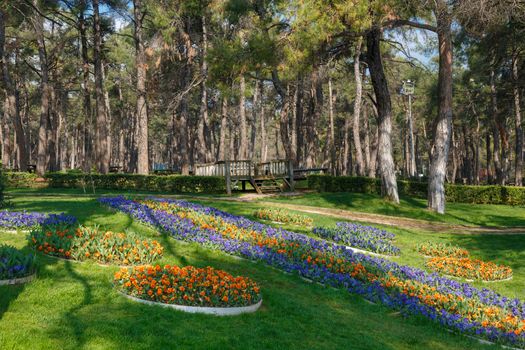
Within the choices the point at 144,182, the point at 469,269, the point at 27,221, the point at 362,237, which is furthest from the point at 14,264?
the point at 144,182

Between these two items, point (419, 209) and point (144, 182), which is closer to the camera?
point (419, 209)

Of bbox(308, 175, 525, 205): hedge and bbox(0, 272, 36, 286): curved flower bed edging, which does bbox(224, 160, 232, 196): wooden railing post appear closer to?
bbox(308, 175, 525, 205): hedge

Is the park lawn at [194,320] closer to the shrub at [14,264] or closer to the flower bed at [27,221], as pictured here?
the shrub at [14,264]

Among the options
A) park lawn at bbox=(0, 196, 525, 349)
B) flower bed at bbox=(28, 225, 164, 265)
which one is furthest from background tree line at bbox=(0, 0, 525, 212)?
park lawn at bbox=(0, 196, 525, 349)

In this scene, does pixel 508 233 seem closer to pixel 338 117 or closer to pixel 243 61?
pixel 243 61

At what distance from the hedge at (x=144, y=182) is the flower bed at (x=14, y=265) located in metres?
17.3

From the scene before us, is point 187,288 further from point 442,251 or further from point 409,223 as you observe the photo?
point 409,223

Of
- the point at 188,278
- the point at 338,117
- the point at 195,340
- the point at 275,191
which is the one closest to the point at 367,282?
the point at 188,278

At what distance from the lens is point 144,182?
24.7 m

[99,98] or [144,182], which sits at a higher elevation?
[99,98]

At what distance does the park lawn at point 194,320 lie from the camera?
4773 mm

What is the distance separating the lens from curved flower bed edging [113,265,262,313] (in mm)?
6004

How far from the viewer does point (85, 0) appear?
29.0 meters

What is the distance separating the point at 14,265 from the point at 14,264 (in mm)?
25
